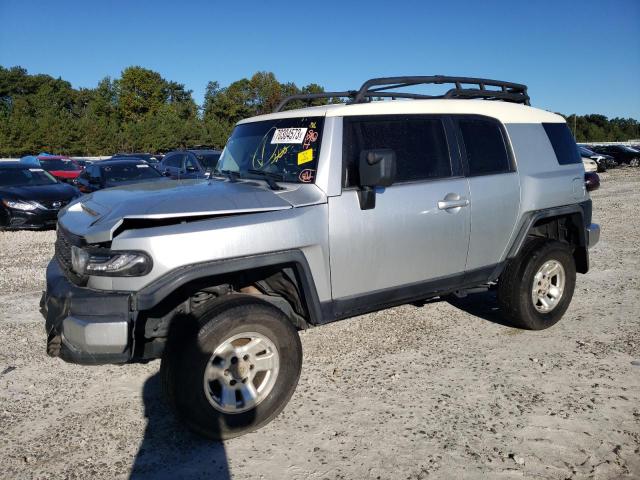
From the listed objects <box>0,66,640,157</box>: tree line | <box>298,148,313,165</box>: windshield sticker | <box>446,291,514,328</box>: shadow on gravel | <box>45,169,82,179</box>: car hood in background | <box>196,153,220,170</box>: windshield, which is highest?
<box>0,66,640,157</box>: tree line

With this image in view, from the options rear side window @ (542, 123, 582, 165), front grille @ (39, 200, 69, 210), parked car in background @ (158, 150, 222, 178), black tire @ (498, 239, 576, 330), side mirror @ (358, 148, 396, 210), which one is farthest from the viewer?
parked car in background @ (158, 150, 222, 178)

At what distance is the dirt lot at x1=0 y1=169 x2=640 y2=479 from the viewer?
2934mm

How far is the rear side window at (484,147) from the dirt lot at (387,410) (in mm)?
1575

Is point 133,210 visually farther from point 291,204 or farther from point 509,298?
point 509,298

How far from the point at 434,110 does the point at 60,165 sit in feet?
75.2

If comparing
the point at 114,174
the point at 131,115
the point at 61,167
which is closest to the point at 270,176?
the point at 114,174

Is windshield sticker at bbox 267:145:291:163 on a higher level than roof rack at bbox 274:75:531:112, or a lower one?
lower

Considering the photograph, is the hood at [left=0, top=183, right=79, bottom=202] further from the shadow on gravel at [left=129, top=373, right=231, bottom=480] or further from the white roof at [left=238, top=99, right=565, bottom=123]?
the shadow on gravel at [left=129, top=373, right=231, bottom=480]

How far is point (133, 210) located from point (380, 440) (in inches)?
79.9

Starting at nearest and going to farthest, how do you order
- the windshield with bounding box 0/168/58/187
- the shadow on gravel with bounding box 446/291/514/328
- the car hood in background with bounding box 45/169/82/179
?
1. the shadow on gravel with bounding box 446/291/514/328
2. the windshield with bounding box 0/168/58/187
3. the car hood in background with bounding box 45/169/82/179

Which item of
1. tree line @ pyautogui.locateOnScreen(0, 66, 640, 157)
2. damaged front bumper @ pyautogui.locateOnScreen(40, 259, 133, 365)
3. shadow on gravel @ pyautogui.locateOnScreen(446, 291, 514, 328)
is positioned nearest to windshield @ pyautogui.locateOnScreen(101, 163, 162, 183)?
shadow on gravel @ pyautogui.locateOnScreen(446, 291, 514, 328)

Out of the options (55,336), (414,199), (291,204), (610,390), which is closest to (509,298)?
(610,390)

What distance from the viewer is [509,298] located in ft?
15.5

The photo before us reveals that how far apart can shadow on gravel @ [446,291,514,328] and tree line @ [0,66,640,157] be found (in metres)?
50.6
